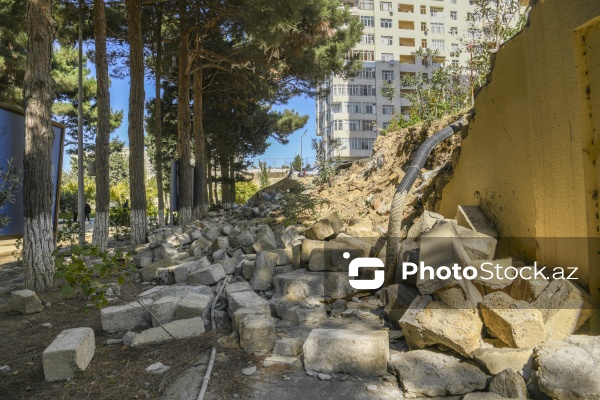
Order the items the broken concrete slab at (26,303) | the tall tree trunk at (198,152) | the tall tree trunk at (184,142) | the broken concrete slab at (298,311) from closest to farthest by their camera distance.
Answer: the broken concrete slab at (298,311) → the broken concrete slab at (26,303) → the tall tree trunk at (184,142) → the tall tree trunk at (198,152)

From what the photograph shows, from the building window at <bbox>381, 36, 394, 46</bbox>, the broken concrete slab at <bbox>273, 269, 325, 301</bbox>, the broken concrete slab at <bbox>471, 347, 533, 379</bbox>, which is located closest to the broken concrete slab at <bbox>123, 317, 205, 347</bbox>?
the broken concrete slab at <bbox>273, 269, 325, 301</bbox>

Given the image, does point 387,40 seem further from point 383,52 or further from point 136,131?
point 136,131

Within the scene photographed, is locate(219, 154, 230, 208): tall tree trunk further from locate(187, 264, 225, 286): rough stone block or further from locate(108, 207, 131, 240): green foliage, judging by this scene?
locate(187, 264, 225, 286): rough stone block

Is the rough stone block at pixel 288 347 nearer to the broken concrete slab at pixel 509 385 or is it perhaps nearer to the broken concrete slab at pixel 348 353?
the broken concrete slab at pixel 348 353

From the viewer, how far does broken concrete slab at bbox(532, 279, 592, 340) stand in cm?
295

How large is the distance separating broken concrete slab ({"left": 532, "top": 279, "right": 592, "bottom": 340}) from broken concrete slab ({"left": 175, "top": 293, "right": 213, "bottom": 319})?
2955 mm

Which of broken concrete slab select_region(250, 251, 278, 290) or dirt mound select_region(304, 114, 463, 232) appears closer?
broken concrete slab select_region(250, 251, 278, 290)

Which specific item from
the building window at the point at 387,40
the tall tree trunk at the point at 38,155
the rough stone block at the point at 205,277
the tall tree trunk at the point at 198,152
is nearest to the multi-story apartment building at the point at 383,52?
the building window at the point at 387,40

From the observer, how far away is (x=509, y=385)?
249 cm

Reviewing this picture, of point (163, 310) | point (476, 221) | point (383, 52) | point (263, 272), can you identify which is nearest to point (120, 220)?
point (263, 272)

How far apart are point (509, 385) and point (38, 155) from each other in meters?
6.35

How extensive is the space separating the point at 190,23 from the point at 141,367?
12418 millimetres

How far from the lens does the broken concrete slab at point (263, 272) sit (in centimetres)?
537

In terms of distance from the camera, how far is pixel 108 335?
4105 mm
